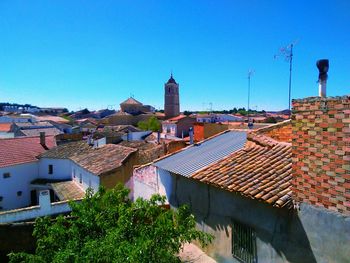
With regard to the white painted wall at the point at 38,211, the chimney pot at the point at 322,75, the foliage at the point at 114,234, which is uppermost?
the chimney pot at the point at 322,75

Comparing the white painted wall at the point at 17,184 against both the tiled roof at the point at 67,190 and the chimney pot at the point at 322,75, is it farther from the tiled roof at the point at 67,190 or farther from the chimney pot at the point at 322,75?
the chimney pot at the point at 322,75

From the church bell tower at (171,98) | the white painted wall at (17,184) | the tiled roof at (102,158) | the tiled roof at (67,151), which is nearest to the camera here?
the tiled roof at (102,158)

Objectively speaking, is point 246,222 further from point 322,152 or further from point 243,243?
point 322,152

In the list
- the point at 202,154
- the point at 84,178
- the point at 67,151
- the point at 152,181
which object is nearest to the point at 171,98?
the point at 67,151

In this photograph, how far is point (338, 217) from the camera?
16.2 feet

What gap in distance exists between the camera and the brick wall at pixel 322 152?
4.83 metres

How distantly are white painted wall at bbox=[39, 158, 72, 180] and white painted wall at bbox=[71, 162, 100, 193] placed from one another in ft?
3.18

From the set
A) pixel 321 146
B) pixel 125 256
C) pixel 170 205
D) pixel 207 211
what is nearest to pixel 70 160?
pixel 170 205

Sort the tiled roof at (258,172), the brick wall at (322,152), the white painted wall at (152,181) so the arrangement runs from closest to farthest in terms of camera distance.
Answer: the brick wall at (322,152)
the tiled roof at (258,172)
the white painted wall at (152,181)

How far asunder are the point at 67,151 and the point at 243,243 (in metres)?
24.0

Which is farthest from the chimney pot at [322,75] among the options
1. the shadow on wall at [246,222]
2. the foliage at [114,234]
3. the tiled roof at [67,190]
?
the tiled roof at [67,190]

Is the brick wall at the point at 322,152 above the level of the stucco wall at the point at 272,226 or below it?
above

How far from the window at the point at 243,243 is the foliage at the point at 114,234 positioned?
0.88 metres

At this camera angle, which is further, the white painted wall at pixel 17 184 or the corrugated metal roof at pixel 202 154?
the white painted wall at pixel 17 184
